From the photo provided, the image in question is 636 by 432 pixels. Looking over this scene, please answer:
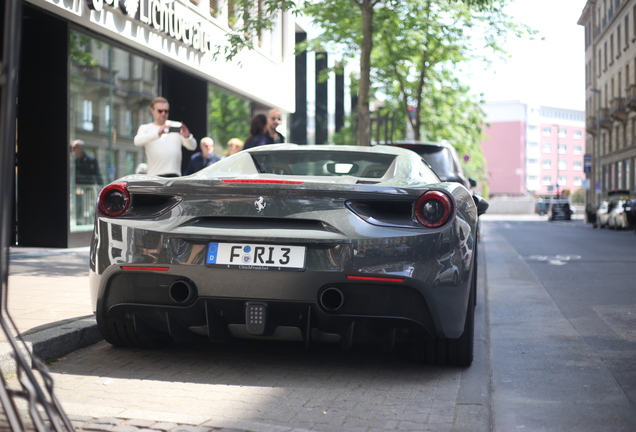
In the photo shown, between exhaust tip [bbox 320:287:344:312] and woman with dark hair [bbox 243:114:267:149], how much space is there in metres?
5.15

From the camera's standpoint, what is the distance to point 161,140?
8.46 meters

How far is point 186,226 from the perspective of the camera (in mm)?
3969

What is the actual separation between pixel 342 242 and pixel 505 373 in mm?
1263

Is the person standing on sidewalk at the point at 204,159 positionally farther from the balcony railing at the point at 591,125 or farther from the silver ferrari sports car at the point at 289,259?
the balcony railing at the point at 591,125

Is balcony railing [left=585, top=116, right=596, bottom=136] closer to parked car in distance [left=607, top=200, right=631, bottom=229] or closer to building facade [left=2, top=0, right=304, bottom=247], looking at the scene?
parked car in distance [left=607, top=200, right=631, bottom=229]

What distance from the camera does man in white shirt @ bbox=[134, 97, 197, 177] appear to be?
27.4ft

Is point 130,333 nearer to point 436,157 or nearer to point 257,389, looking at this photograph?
point 257,389

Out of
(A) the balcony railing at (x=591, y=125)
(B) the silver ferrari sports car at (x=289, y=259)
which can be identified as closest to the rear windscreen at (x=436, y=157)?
(B) the silver ferrari sports car at (x=289, y=259)

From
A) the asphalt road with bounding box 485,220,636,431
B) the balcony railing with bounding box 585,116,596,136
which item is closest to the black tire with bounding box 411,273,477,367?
the asphalt road with bounding box 485,220,636,431

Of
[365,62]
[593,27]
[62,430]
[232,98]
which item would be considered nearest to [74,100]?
[365,62]

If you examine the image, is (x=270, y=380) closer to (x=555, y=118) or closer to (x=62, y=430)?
(x=62, y=430)

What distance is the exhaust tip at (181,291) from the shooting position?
3.92m

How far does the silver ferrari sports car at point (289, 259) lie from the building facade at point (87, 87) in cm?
840

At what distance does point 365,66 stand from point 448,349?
11111 mm
